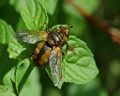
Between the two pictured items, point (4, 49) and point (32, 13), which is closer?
point (32, 13)

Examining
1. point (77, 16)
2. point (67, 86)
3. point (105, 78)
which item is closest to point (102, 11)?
point (77, 16)

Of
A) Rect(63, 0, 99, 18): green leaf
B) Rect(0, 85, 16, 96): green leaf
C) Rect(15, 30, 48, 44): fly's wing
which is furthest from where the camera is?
Rect(63, 0, 99, 18): green leaf

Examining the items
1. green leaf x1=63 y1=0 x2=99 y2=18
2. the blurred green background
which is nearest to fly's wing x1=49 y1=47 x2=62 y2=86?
the blurred green background

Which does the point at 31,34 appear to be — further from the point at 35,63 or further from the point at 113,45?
the point at 113,45

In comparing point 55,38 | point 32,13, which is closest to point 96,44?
point 55,38

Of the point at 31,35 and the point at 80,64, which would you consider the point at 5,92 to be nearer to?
the point at 31,35

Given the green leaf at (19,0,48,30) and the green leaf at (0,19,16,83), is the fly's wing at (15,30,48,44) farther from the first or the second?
the green leaf at (0,19,16,83)
